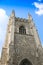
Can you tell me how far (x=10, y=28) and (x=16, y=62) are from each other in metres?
8.29

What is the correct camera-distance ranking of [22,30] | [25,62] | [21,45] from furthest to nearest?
[22,30], [21,45], [25,62]

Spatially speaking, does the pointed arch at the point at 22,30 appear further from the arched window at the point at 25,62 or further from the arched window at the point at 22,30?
the arched window at the point at 25,62

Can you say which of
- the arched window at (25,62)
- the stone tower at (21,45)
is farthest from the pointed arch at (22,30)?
the arched window at (25,62)

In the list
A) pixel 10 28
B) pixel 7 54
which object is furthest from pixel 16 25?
pixel 7 54

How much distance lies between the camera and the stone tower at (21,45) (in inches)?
1061

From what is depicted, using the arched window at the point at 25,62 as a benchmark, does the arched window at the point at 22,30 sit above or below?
above

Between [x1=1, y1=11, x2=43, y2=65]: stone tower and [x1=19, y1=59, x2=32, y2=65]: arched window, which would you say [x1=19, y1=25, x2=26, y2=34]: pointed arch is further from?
[x1=19, y1=59, x2=32, y2=65]: arched window

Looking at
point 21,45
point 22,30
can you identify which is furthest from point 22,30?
point 21,45

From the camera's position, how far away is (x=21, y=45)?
29031 millimetres

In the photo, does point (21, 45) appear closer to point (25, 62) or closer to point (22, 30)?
point (25, 62)

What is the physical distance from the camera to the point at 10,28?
3222 cm

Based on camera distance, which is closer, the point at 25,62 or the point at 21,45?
the point at 25,62

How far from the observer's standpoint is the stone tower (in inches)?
1061

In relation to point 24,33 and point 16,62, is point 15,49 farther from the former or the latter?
point 24,33
